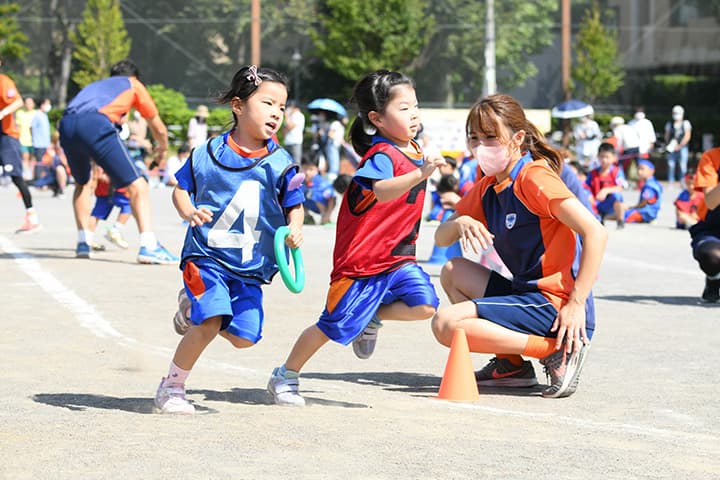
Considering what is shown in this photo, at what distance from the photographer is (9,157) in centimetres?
1633

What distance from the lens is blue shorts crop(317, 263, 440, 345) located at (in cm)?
650

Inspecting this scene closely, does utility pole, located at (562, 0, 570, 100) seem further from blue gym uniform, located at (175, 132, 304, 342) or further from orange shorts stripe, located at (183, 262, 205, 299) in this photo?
orange shorts stripe, located at (183, 262, 205, 299)

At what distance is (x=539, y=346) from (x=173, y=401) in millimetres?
1745

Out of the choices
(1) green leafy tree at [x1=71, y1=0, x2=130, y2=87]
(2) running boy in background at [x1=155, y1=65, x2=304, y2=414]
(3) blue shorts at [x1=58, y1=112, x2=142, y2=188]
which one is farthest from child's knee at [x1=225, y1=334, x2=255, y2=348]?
(1) green leafy tree at [x1=71, y1=0, x2=130, y2=87]

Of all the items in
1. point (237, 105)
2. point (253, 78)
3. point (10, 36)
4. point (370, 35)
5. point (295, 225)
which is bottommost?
point (370, 35)

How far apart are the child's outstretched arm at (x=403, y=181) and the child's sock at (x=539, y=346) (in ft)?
3.15

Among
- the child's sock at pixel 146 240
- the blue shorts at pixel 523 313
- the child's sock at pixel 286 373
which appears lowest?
the child's sock at pixel 146 240

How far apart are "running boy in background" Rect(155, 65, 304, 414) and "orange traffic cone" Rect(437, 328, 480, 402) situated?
36.7 inches

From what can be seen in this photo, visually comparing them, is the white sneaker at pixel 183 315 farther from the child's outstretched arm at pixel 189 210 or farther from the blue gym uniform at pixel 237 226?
the child's outstretched arm at pixel 189 210

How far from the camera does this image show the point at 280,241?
6.11m

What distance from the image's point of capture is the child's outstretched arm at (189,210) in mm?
6145

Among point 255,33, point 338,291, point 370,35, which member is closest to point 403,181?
point 338,291

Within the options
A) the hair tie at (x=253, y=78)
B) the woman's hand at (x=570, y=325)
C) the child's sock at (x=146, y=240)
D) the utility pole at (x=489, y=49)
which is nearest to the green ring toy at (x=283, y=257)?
the hair tie at (x=253, y=78)

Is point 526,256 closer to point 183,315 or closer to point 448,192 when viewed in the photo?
point 183,315
